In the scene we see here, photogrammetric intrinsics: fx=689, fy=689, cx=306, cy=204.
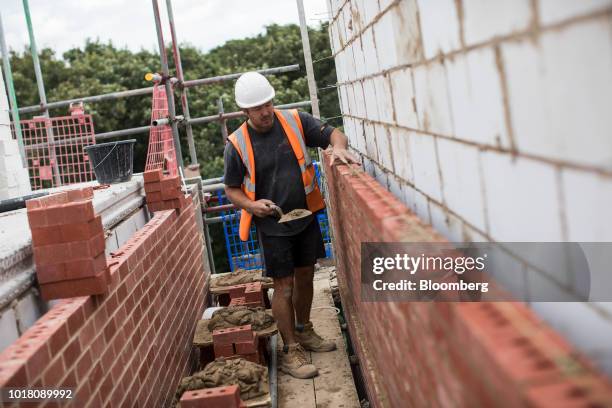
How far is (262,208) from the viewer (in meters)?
5.07

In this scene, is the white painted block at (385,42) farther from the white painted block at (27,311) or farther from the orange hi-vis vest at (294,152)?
the white painted block at (27,311)

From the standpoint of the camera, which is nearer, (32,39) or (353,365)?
(353,365)

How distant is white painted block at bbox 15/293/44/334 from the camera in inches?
124

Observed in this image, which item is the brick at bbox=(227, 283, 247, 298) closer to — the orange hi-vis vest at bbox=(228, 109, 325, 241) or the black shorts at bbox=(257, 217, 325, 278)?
the black shorts at bbox=(257, 217, 325, 278)

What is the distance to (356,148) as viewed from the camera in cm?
529

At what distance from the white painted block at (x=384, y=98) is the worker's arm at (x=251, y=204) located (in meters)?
1.58

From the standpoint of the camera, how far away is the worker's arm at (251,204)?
200 inches

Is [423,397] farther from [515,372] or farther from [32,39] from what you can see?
[32,39]

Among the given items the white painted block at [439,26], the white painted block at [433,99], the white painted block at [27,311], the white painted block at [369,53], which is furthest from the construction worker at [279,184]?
the white painted block at [439,26]

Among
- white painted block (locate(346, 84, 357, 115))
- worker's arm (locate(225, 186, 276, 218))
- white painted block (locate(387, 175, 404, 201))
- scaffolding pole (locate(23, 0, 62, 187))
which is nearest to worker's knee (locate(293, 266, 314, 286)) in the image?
worker's arm (locate(225, 186, 276, 218))

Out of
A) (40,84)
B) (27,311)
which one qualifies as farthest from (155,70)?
(27,311)

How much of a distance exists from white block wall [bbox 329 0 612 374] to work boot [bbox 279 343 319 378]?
2405mm

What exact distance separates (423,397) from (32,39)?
28.5ft

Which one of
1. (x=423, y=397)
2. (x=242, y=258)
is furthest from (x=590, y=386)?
(x=242, y=258)
